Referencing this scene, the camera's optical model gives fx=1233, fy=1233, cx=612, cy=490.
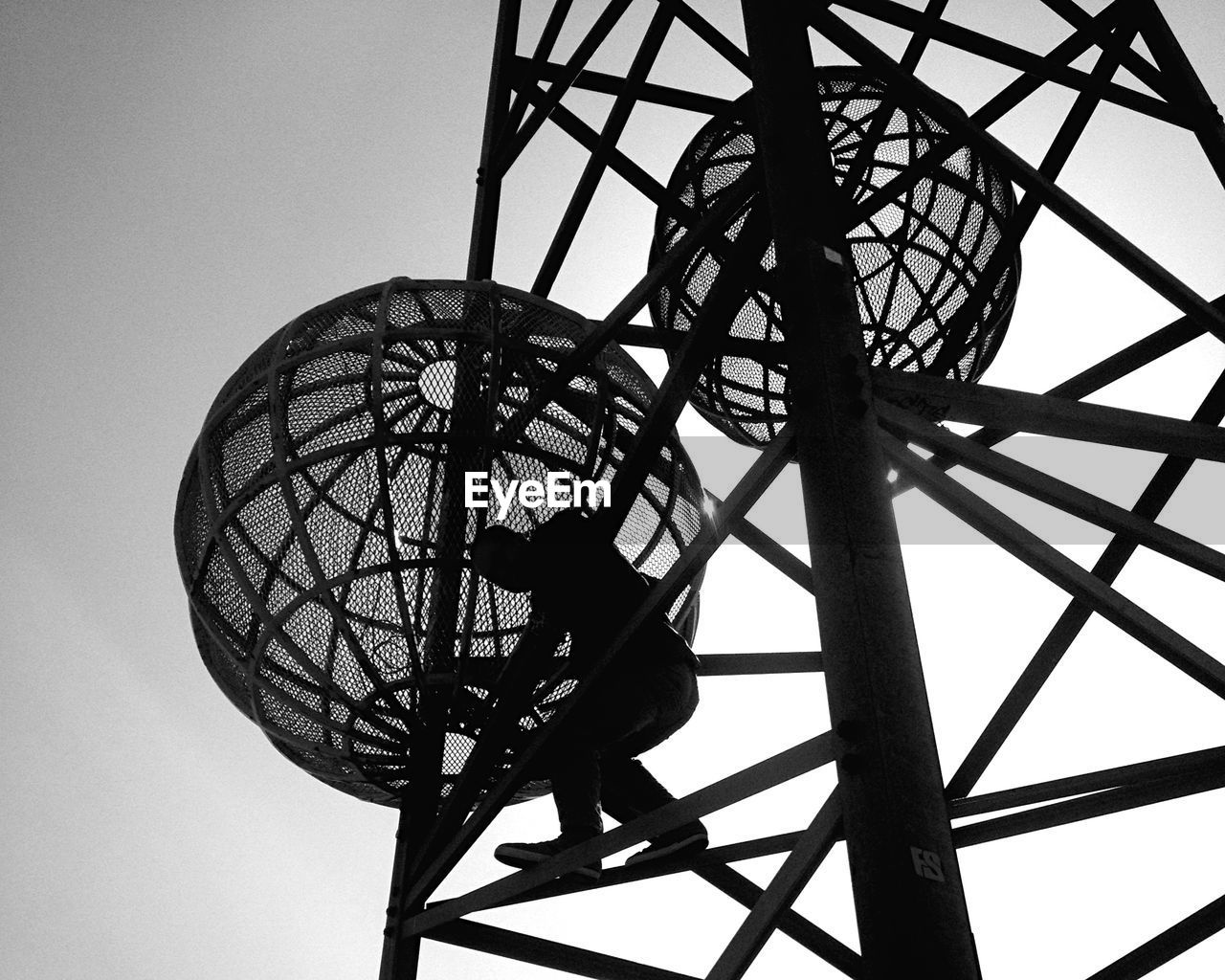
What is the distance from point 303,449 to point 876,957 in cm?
297

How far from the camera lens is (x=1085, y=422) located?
403 cm

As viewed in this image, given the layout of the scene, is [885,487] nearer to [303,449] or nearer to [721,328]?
[721,328]

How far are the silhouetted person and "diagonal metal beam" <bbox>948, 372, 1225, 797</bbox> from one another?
1.13m

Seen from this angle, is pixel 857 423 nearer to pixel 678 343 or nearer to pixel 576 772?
pixel 576 772

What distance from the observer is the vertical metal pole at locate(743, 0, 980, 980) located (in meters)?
3.26

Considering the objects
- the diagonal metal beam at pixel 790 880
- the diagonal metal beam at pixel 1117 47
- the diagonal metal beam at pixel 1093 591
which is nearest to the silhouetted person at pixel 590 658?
the diagonal metal beam at pixel 790 880

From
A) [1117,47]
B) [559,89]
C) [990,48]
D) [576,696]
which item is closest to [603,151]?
[559,89]

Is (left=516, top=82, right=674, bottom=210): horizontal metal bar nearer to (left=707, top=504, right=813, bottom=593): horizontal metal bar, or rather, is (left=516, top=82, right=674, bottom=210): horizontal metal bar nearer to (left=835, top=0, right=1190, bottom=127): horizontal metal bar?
(left=835, top=0, right=1190, bottom=127): horizontal metal bar

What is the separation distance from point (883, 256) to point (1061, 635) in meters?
2.77

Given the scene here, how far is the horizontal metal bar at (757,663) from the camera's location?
18.3ft

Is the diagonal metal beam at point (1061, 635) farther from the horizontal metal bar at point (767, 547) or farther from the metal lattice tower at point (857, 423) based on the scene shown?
the horizontal metal bar at point (767, 547)

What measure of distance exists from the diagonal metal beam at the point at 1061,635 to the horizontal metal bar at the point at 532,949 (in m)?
1.66

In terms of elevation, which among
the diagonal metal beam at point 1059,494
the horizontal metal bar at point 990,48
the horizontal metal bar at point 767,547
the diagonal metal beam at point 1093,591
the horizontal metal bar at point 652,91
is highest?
the horizontal metal bar at point 652,91

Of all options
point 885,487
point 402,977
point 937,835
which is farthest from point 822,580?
point 402,977
